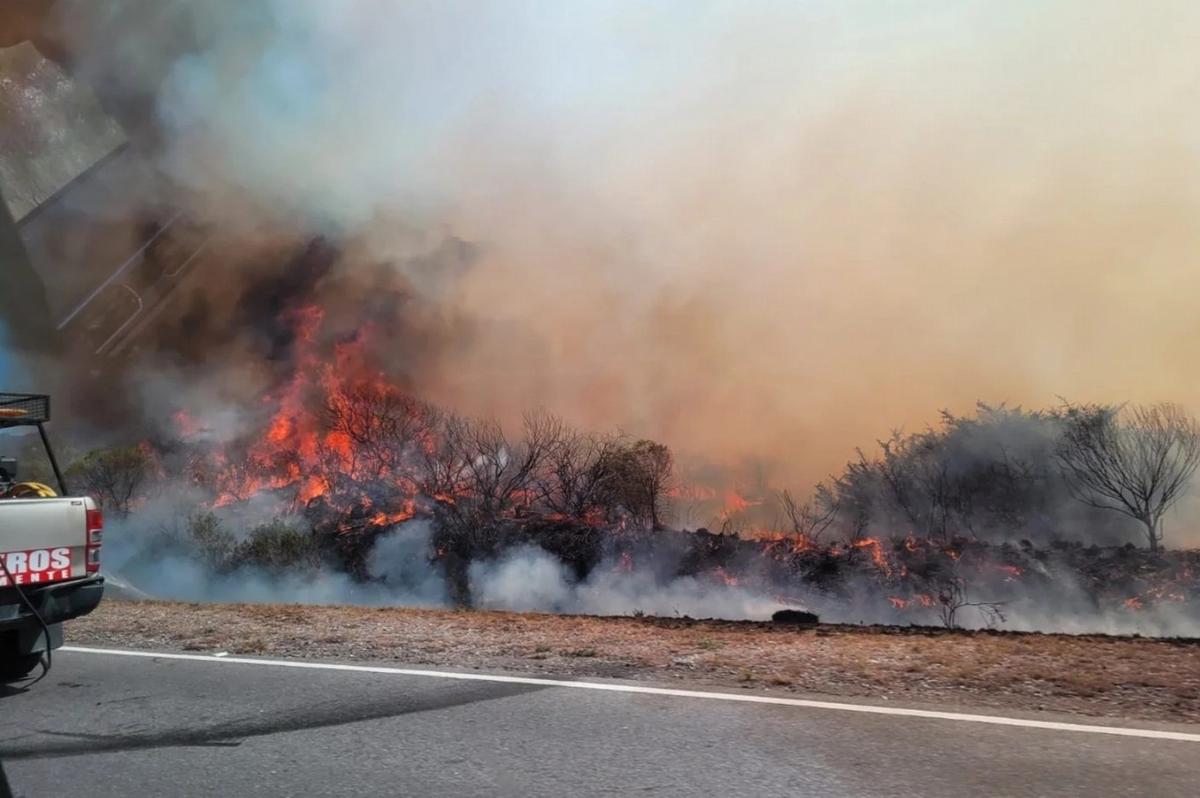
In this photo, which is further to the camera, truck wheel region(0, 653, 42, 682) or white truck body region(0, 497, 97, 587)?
truck wheel region(0, 653, 42, 682)

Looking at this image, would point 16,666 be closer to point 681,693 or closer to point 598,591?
point 681,693

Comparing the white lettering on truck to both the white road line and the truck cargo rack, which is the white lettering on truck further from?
the white road line

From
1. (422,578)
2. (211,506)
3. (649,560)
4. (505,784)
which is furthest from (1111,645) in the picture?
(211,506)

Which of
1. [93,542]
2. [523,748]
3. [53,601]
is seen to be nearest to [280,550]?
[93,542]

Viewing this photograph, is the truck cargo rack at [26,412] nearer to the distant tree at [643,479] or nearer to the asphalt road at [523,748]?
the asphalt road at [523,748]

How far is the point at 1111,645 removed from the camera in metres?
6.61

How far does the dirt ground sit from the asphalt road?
0.75m

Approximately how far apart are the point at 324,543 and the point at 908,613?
20646mm

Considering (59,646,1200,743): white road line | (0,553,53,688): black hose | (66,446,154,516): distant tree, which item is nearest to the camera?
(59,646,1200,743): white road line

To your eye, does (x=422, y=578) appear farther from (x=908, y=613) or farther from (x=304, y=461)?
(x=908, y=613)

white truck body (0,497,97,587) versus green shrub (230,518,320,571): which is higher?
white truck body (0,497,97,587)

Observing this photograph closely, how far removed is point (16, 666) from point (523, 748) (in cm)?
437

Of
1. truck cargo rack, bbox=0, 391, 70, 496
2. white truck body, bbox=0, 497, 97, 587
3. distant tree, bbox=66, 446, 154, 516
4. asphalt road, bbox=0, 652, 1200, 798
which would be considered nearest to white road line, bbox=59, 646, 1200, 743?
asphalt road, bbox=0, 652, 1200, 798

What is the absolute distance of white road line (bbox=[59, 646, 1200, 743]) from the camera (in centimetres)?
418
